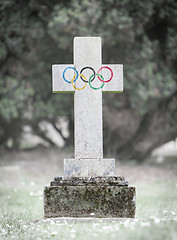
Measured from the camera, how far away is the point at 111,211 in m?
4.66

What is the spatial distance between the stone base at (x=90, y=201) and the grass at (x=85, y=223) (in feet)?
0.56

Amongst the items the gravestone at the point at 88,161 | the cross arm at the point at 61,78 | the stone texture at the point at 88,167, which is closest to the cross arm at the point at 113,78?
the gravestone at the point at 88,161

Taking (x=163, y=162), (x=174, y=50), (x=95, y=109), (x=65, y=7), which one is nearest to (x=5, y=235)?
(x=95, y=109)

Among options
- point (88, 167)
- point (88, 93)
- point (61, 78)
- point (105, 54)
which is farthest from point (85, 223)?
point (105, 54)

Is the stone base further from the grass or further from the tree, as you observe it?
the tree

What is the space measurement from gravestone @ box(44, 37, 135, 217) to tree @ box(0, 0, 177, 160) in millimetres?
4387

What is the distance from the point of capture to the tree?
9.59m

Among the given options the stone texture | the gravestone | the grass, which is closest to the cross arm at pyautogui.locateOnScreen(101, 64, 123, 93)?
the gravestone

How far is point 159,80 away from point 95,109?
5.56 metres

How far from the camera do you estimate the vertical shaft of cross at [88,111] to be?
512 cm

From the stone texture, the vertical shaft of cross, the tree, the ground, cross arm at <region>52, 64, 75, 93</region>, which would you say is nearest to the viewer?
the ground

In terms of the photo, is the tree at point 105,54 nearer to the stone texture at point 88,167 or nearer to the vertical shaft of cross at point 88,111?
the vertical shaft of cross at point 88,111

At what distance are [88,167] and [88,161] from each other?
82 millimetres

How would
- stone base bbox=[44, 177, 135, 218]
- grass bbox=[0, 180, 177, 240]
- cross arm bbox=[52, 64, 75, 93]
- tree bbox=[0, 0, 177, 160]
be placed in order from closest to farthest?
grass bbox=[0, 180, 177, 240]
stone base bbox=[44, 177, 135, 218]
cross arm bbox=[52, 64, 75, 93]
tree bbox=[0, 0, 177, 160]
